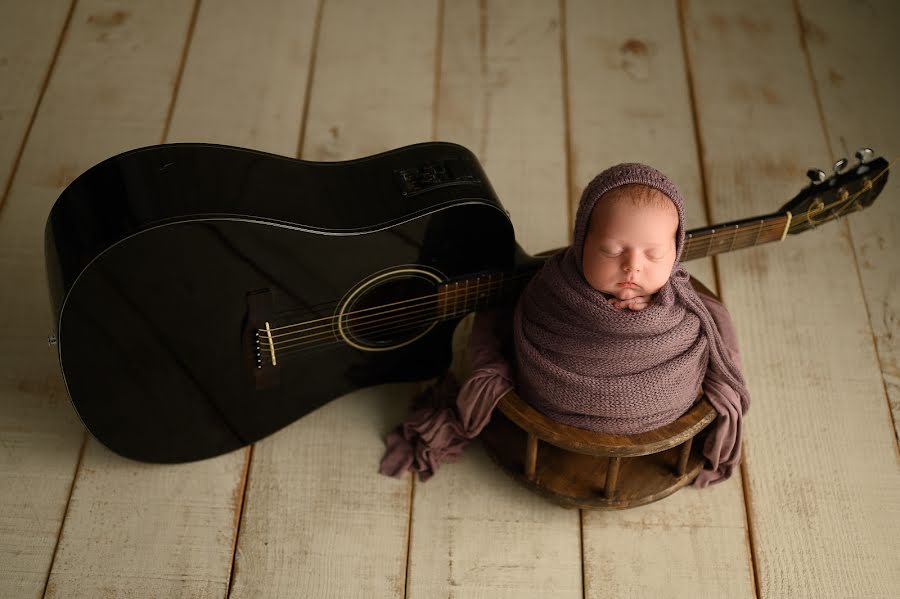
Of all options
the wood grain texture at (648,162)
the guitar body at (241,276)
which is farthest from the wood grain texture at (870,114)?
the guitar body at (241,276)

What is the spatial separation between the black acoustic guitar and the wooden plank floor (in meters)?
0.12

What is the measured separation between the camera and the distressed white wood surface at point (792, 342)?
1.49 meters

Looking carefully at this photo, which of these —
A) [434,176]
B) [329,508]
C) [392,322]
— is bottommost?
[329,508]

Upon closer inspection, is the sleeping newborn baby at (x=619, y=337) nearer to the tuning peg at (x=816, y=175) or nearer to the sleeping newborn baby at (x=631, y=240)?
the sleeping newborn baby at (x=631, y=240)

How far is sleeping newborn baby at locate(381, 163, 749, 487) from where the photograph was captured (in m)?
1.28

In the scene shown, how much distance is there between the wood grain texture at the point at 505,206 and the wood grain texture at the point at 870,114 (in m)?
0.55

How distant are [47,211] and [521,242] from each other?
87 cm

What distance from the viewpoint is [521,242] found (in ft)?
5.92

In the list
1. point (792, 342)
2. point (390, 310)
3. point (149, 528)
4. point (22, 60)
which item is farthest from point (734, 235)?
point (22, 60)

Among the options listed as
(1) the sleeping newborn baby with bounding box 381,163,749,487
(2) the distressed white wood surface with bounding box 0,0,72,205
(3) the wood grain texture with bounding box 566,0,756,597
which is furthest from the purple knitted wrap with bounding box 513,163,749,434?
(2) the distressed white wood surface with bounding box 0,0,72,205

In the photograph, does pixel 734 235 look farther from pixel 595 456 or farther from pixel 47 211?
pixel 47 211

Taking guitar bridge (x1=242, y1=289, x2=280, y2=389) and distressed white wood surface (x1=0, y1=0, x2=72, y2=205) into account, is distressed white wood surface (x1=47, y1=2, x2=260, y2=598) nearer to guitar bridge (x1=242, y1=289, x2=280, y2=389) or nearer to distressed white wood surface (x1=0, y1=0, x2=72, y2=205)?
guitar bridge (x1=242, y1=289, x2=280, y2=389)

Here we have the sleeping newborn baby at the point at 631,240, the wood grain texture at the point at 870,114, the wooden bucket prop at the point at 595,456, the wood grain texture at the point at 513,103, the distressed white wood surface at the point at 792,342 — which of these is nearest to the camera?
the sleeping newborn baby at the point at 631,240

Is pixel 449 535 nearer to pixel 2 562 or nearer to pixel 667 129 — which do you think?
pixel 2 562
